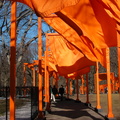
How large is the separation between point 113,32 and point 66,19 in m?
1.16

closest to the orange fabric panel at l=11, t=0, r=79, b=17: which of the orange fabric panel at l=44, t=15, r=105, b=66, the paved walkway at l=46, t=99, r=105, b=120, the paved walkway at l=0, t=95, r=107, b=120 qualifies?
the orange fabric panel at l=44, t=15, r=105, b=66

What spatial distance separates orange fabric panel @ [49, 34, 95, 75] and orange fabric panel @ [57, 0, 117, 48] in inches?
217

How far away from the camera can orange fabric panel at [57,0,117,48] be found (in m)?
5.58

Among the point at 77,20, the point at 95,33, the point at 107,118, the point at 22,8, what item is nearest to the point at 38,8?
the point at 77,20

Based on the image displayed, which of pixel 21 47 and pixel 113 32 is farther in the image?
pixel 21 47

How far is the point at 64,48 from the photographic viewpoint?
13219 millimetres

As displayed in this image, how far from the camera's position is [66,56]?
12.8 metres

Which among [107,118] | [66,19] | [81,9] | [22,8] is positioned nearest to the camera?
[66,19]

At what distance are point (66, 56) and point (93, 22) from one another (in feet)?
22.0

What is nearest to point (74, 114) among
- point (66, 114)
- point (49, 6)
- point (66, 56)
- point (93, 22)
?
point (66, 114)

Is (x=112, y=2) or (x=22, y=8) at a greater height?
(x=22, y=8)

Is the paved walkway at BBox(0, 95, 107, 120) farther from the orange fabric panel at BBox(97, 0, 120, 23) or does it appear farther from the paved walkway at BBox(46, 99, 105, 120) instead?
the orange fabric panel at BBox(97, 0, 120, 23)

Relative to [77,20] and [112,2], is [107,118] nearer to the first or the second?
[77,20]

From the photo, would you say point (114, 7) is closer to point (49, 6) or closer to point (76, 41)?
point (49, 6)
